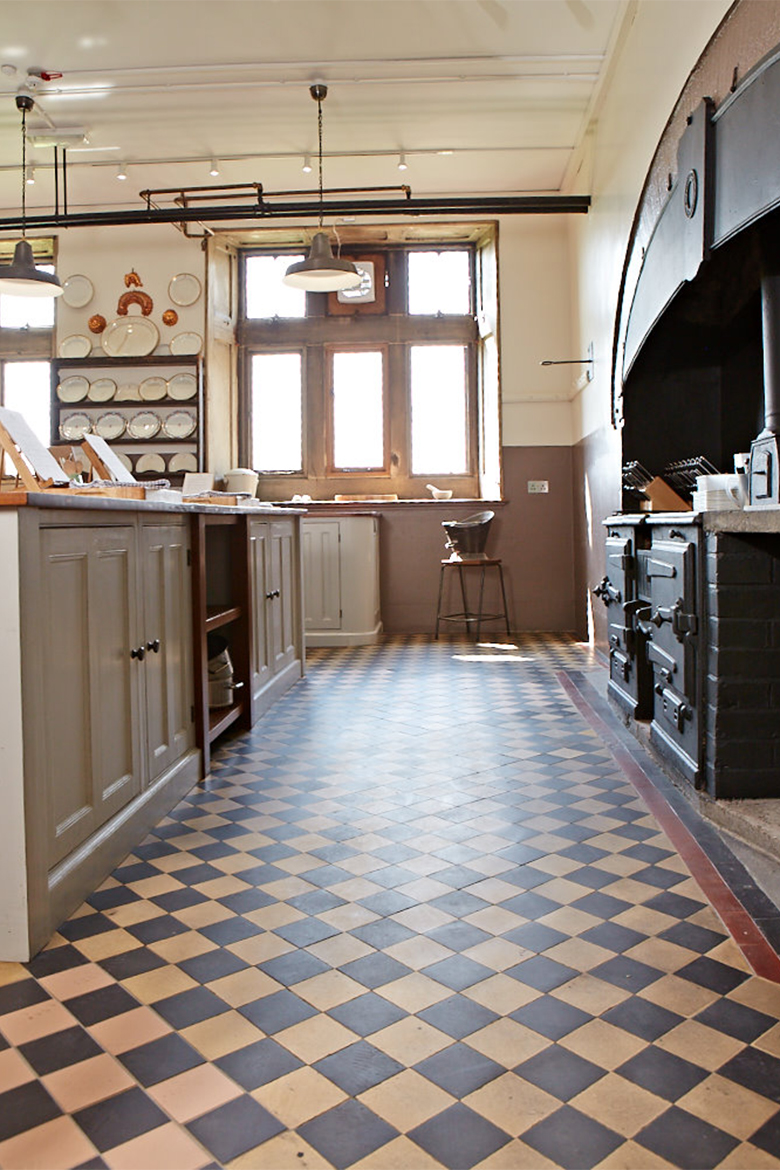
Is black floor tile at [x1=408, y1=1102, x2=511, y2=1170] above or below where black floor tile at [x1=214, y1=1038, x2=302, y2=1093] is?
below

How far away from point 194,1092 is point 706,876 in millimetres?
1582

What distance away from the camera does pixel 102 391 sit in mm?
9078

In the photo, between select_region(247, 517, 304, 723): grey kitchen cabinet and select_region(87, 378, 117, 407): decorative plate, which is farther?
select_region(87, 378, 117, 407): decorative plate

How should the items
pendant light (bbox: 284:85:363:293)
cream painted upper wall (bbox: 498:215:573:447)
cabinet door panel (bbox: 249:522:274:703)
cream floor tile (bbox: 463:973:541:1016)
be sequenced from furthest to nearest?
cream painted upper wall (bbox: 498:215:573:447), pendant light (bbox: 284:85:363:293), cabinet door panel (bbox: 249:522:274:703), cream floor tile (bbox: 463:973:541:1016)

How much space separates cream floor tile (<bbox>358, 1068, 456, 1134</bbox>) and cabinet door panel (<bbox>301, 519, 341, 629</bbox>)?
6.47 meters

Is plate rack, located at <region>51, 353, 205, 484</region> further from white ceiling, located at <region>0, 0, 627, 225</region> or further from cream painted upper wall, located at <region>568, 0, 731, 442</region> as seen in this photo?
cream painted upper wall, located at <region>568, 0, 731, 442</region>

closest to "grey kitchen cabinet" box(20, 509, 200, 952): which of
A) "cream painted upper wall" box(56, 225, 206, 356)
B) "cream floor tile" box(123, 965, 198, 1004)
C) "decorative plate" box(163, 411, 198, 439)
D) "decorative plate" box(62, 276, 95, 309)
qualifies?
"cream floor tile" box(123, 965, 198, 1004)

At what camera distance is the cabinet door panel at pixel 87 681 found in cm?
232

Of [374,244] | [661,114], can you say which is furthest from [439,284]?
[661,114]

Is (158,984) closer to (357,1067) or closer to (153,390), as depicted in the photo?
(357,1067)

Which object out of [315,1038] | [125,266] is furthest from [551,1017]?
[125,266]

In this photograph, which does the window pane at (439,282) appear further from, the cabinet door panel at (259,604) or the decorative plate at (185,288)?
the cabinet door panel at (259,604)

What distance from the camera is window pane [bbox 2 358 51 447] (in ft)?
31.7

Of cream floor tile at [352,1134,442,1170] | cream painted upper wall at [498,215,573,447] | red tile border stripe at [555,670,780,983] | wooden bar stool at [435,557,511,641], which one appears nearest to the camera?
cream floor tile at [352,1134,442,1170]
